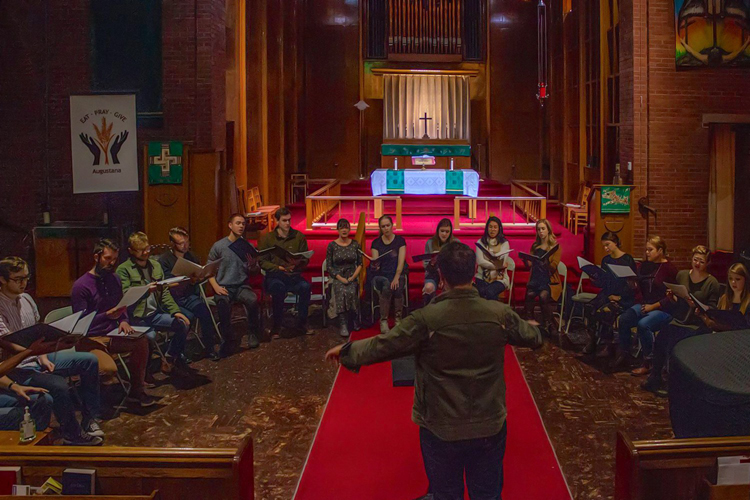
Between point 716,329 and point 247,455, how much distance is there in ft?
12.2

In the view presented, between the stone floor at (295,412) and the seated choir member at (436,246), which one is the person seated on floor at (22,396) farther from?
the seated choir member at (436,246)

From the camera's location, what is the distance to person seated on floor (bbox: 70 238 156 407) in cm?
562

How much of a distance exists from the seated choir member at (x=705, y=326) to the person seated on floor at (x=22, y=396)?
12.7 ft

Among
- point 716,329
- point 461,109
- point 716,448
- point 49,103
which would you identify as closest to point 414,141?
point 461,109

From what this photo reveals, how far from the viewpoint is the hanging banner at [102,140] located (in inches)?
313

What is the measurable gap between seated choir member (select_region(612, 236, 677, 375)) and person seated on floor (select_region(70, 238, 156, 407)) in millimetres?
3697

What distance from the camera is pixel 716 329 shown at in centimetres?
550

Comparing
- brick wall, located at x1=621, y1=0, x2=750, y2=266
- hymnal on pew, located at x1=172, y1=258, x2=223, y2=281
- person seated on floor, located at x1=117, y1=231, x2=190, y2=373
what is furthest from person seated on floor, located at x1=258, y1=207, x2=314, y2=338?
brick wall, located at x1=621, y1=0, x2=750, y2=266

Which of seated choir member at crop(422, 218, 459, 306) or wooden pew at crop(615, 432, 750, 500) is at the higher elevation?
seated choir member at crop(422, 218, 459, 306)

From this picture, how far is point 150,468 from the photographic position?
3008 millimetres

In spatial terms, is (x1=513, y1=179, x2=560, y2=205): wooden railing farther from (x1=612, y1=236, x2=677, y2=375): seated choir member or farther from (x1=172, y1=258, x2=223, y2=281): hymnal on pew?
(x1=172, y1=258, x2=223, y2=281): hymnal on pew

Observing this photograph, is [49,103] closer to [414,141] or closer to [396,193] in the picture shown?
[396,193]

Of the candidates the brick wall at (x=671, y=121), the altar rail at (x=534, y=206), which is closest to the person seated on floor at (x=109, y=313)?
the altar rail at (x=534, y=206)

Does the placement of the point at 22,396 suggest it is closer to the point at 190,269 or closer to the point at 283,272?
the point at 190,269
